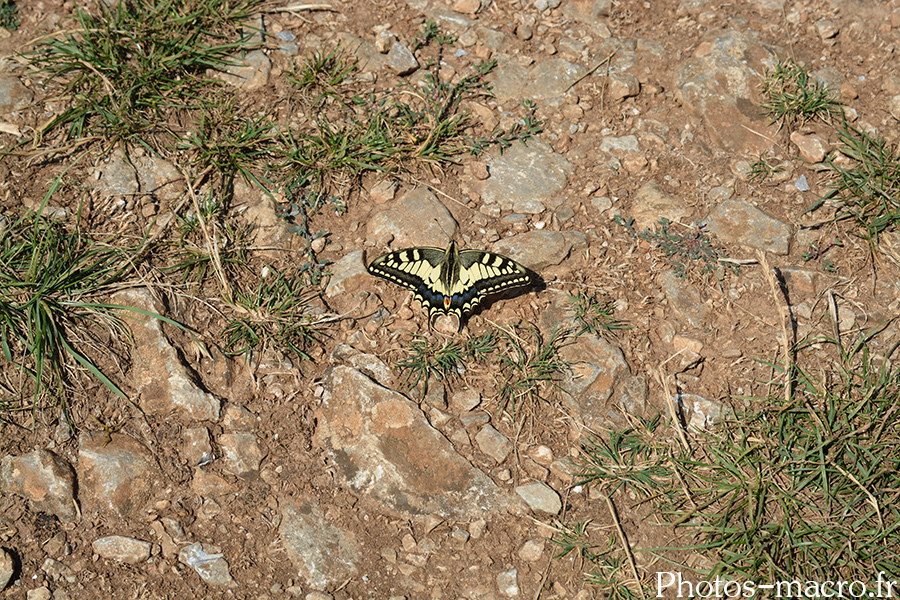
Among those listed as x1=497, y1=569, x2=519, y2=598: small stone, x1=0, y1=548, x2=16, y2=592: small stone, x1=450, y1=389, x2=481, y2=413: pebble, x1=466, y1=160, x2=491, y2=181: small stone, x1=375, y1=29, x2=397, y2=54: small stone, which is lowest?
x1=497, y1=569, x2=519, y2=598: small stone

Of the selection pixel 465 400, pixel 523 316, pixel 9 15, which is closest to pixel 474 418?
pixel 465 400

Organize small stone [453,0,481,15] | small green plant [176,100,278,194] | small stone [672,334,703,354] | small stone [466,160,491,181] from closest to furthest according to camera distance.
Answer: small stone [672,334,703,354] → small green plant [176,100,278,194] → small stone [466,160,491,181] → small stone [453,0,481,15]

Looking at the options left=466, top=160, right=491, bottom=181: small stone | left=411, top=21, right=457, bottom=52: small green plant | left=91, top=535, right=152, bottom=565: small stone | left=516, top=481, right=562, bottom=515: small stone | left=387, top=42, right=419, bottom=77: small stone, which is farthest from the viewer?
left=411, top=21, right=457, bottom=52: small green plant

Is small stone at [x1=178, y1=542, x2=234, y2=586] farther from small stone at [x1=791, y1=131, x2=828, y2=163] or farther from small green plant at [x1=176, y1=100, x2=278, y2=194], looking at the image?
small stone at [x1=791, y1=131, x2=828, y2=163]

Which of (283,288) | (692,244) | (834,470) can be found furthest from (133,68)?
(834,470)

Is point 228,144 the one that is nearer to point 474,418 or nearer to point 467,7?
point 467,7

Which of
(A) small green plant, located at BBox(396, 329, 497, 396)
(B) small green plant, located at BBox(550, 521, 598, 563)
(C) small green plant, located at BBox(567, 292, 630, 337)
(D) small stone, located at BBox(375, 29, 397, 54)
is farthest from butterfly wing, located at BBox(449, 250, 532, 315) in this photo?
(D) small stone, located at BBox(375, 29, 397, 54)

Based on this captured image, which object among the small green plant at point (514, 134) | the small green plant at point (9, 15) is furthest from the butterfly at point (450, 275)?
the small green plant at point (9, 15)
